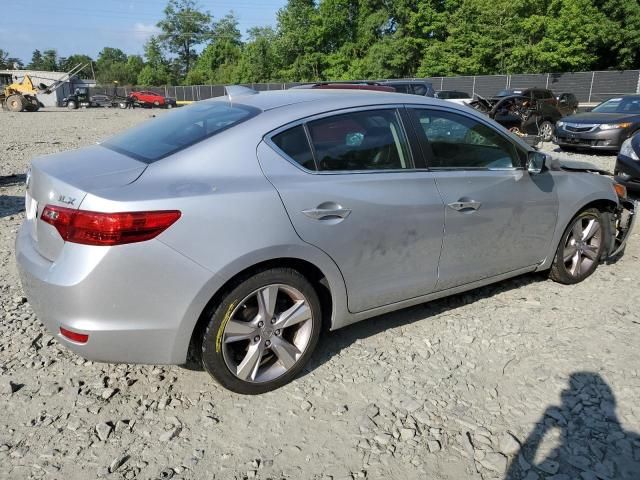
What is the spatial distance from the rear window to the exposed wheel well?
0.76 metres

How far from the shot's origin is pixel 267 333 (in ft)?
9.29

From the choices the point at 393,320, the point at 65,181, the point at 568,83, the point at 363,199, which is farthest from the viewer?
the point at 568,83

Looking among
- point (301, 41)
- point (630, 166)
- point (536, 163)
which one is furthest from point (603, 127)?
point (301, 41)

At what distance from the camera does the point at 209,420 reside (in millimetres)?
2709

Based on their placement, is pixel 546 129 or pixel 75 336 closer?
pixel 75 336

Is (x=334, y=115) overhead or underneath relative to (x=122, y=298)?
overhead

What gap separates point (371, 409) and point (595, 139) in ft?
36.7

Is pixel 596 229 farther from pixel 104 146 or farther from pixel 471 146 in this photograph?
pixel 104 146

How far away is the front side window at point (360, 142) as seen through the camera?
117 inches

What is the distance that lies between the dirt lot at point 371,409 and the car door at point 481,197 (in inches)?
19.0

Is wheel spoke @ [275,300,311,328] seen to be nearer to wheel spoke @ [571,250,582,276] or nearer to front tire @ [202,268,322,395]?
front tire @ [202,268,322,395]

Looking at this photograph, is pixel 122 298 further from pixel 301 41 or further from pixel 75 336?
pixel 301 41

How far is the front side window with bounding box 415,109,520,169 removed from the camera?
11.2 ft

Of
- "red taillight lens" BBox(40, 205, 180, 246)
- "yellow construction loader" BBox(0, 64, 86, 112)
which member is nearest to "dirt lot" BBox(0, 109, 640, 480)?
"red taillight lens" BBox(40, 205, 180, 246)
